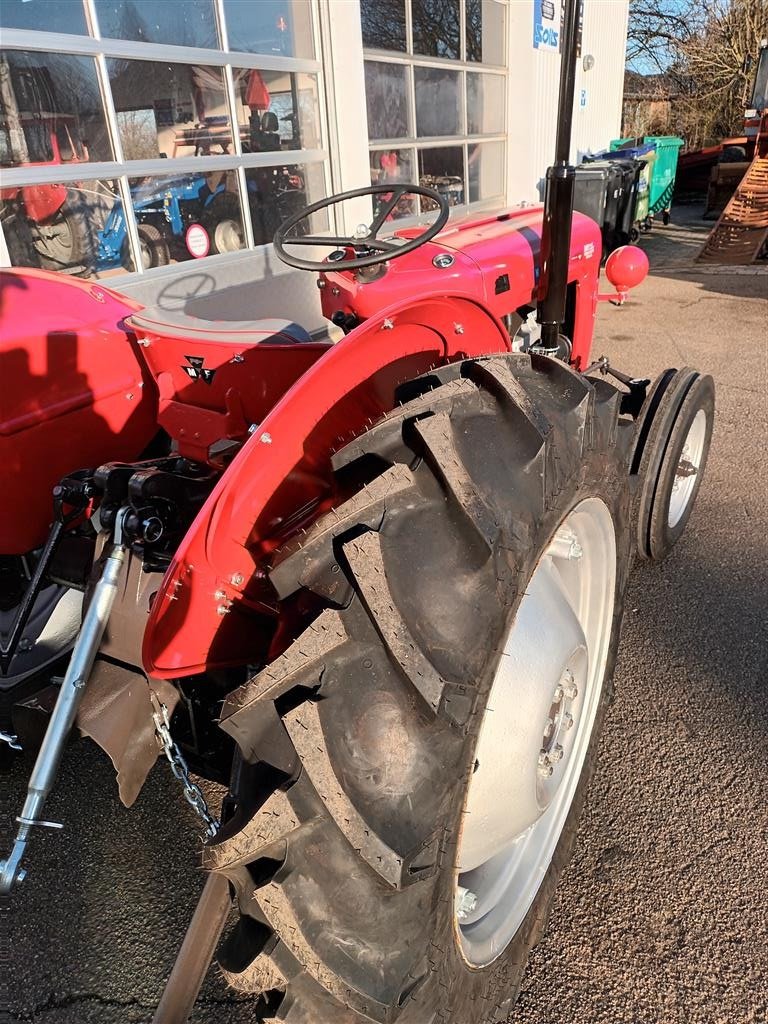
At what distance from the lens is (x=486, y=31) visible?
8039 millimetres

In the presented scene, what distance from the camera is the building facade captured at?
13.1ft

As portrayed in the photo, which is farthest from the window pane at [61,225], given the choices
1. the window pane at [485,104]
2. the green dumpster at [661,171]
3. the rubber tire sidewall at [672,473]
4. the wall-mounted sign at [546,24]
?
the green dumpster at [661,171]

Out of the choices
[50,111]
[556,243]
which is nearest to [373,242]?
[556,243]

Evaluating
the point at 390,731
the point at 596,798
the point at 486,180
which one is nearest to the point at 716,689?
the point at 596,798

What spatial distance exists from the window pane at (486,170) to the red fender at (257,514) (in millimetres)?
7773

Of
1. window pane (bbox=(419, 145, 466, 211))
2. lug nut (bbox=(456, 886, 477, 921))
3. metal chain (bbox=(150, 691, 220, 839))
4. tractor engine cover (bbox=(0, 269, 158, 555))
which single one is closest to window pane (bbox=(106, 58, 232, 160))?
window pane (bbox=(419, 145, 466, 211))

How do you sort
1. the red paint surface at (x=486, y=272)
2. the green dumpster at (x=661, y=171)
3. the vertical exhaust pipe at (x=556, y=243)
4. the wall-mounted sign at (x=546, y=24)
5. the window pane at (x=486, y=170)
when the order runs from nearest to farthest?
the vertical exhaust pipe at (x=556, y=243) < the red paint surface at (x=486, y=272) < the wall-mounted sign at (x=546, y=24) < the window pane at (x=486, y=170) < the green dumpster at (x=661, y=171)

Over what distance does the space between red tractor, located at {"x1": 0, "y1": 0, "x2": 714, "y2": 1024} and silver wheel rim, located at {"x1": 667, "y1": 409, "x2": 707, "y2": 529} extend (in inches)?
41.8

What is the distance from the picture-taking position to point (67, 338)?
5.56 ft

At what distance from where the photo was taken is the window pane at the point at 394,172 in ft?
21.7

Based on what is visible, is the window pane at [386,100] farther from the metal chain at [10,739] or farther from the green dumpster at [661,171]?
the metal chain at [10,739]

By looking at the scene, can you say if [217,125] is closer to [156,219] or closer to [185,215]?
[185,215]

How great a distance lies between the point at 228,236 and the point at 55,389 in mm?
4021

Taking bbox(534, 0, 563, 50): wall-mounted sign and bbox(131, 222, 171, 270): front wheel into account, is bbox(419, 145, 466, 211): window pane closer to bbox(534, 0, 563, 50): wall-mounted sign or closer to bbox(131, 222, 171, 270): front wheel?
bbox(534, 0, 563, 50): wall-mounted sign
